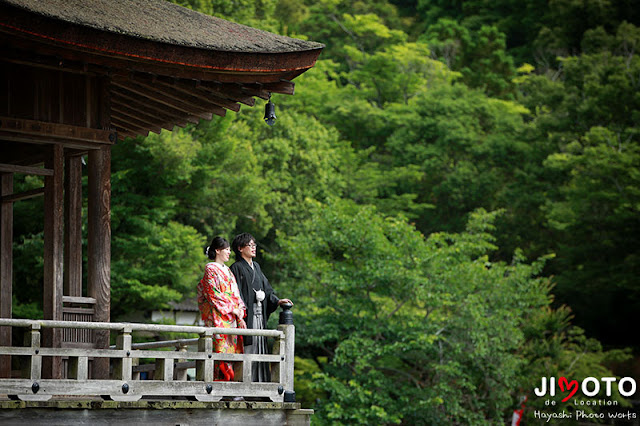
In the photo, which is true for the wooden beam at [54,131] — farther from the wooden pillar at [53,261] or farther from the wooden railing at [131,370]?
the wooden railing at [131,370]

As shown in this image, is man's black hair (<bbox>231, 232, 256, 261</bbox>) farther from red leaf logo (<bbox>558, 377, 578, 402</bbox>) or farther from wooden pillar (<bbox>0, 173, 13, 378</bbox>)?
red leaf logo (<bbox>558, 377, 578, 402</bbox>)

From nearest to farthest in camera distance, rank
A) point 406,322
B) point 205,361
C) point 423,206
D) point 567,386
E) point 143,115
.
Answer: point 205,361 → point 143,115 → point 406,322 → point 567,386 → point 423,206

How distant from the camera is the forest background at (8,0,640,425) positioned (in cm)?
1836

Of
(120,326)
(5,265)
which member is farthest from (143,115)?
(120,326)

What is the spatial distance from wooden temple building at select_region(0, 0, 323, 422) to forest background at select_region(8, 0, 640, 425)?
10034 mm

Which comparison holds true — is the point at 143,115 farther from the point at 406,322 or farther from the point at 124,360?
the point at 406,322

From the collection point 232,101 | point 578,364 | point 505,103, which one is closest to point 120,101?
point 232,101

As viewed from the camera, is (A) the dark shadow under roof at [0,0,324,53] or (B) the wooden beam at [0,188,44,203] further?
(B) the wooden beam at [0,188,44,203]

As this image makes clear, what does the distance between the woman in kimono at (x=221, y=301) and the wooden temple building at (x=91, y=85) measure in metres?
0.87

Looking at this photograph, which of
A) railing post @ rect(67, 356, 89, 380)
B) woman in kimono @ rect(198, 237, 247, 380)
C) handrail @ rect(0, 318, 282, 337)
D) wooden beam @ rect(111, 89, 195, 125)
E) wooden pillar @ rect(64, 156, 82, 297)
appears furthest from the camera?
wooden beam @ rect(111, 89, 195, 125)

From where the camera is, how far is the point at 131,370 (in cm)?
693

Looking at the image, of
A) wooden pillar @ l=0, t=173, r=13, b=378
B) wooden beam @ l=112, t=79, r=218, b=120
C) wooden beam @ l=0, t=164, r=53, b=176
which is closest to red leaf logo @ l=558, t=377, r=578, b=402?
wooden beam @ l=112, t=79, r=218, b=120

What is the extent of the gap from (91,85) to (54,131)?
22.3 inches

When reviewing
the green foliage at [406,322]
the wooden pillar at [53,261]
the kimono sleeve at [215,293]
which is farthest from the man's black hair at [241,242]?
the green foliage at [406,322]
